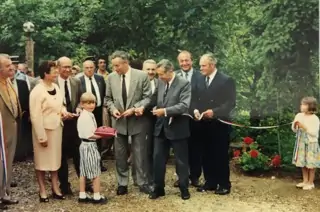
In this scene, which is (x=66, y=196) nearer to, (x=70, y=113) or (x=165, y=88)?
(x=70, y=113)

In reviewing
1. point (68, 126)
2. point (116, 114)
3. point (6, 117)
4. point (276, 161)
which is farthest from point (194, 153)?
point (6, 117)

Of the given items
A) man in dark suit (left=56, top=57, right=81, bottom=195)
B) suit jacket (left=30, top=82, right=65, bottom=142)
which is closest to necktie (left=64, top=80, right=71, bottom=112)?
man in dark suit (left=56, top=57, right=81, bottom=195)

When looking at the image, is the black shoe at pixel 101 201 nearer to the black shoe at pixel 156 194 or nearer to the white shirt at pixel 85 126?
the black shoe at pixel 156 194

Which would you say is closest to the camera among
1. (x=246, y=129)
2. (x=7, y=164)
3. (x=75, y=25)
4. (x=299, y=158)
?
(x=7, y=164)

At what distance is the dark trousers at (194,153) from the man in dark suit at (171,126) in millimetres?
394

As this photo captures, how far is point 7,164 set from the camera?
4.82m

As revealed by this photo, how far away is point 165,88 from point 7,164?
1733 millimetres

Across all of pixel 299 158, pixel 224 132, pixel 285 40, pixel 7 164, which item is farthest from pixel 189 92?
pixel 285 40

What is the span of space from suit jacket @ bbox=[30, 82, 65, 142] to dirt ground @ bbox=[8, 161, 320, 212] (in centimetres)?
76

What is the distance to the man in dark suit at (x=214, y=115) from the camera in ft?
17.2

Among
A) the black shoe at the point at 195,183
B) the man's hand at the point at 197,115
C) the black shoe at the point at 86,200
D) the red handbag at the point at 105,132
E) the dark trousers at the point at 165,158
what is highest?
the man's hand at the point at 197,115

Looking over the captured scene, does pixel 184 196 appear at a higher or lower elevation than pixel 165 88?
lower

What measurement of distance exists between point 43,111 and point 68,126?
43cm

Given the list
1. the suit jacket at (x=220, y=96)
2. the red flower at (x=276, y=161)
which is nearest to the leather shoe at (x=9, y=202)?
the suit jacket at (x=220, y=96)
